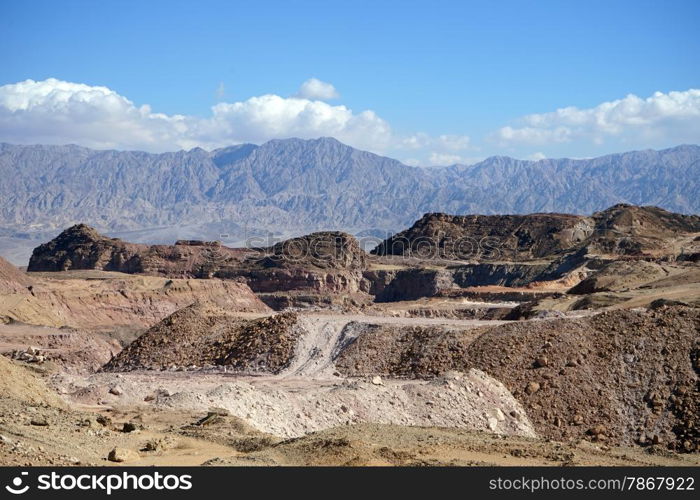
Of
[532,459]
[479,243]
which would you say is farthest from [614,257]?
[532,459]

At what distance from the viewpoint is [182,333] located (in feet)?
119

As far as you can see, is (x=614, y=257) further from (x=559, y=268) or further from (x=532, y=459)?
(x=532, y=459)

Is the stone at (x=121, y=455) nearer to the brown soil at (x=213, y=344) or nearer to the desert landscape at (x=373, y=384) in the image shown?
the desert landscape at (x=373, y=384)

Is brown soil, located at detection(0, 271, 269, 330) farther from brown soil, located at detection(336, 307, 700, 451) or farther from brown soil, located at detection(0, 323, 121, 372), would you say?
brown soil, located at detection(336, 307, 700, 451)

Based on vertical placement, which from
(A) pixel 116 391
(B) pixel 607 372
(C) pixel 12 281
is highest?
(B) pixel 607 372

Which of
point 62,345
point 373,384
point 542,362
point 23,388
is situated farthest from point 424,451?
point 62,345

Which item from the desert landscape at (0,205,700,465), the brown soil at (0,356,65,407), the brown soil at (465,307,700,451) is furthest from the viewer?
the brown soil at (465,307,700,451)

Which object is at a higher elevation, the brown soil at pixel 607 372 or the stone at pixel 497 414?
the brown soil at pixel 607 372

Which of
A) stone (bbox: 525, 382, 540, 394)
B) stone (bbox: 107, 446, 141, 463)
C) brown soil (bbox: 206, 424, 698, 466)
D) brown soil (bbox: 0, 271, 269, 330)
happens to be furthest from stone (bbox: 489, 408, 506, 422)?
brown soil (bbox: 0, 271, 269, 330)

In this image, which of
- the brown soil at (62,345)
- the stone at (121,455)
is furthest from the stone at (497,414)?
the brown soil at (62,345)

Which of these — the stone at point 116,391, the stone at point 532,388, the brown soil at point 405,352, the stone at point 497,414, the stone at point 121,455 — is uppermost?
the stone at point 121,455

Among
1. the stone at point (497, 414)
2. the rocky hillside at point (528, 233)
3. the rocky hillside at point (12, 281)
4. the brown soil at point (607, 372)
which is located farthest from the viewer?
the rocky hillside at point (528, 233)

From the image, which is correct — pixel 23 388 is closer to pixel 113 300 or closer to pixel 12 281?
pixel 12 281
